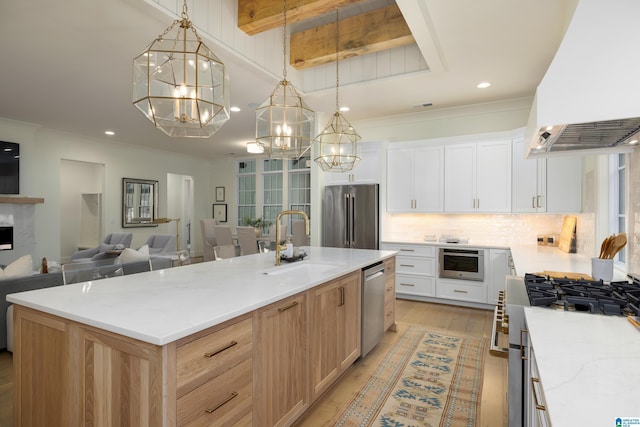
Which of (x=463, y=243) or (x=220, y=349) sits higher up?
(x=463, y=243)

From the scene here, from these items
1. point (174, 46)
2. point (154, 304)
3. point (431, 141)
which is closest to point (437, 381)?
point (154, 304)

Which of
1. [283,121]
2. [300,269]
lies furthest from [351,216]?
[283,121]

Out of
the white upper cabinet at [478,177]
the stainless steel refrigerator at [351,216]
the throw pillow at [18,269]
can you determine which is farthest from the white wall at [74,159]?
the white upper cabinet at [478,177]

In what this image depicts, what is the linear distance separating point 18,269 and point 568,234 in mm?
5782

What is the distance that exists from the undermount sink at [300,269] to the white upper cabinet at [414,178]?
2.73 metres

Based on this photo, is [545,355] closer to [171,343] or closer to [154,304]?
[171,343]

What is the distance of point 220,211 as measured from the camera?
9.98 m

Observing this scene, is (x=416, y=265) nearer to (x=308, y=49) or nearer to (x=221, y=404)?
(x=308, y=49)

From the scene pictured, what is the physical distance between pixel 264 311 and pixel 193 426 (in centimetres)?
55

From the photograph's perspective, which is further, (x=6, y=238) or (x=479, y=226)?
(x=6, y=238)

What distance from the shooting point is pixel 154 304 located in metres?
1.57

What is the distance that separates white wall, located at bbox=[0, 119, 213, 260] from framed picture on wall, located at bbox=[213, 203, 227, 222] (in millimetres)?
526

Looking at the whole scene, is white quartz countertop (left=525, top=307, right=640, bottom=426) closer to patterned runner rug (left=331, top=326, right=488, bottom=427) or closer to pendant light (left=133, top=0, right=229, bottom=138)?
patterned runner rug (left=331, top=326, right=488, bottom=427)

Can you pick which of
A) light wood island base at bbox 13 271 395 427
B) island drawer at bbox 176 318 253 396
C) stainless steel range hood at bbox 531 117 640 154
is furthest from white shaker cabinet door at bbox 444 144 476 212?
island drawer at bbox 176 318 253 396
